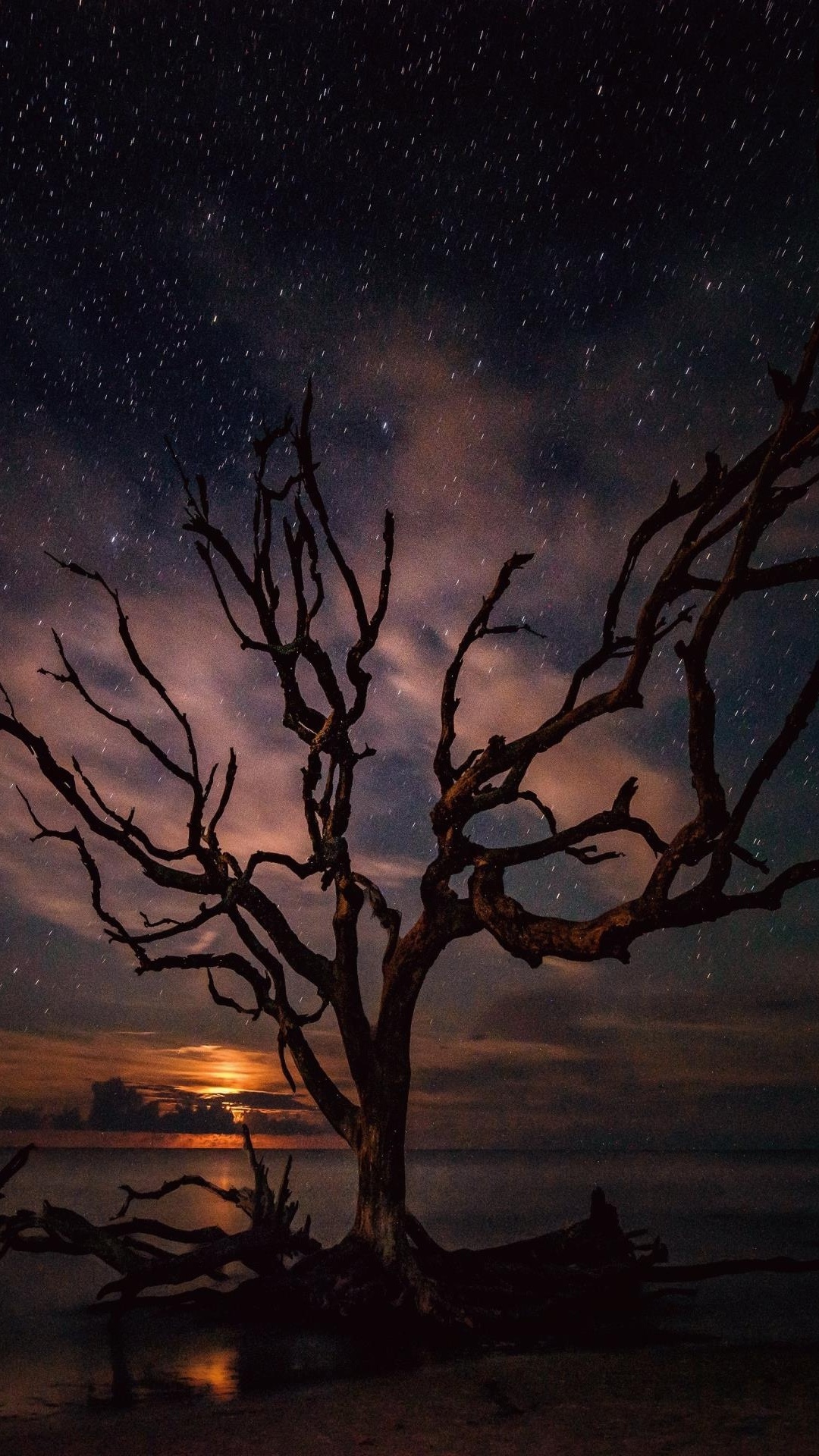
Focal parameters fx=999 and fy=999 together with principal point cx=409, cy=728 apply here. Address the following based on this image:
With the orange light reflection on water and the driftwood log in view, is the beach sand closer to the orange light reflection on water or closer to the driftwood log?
the orange light reflection on water

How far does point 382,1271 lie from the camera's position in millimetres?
12656

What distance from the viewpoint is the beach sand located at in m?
8.09

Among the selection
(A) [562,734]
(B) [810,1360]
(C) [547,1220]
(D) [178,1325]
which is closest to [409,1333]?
(D) [178,1325]

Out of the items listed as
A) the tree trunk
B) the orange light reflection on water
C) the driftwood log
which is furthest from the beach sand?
the tree trunk

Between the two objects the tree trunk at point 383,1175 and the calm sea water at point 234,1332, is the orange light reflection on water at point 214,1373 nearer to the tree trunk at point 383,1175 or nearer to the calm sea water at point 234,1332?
the calm sea water at point 234,1332

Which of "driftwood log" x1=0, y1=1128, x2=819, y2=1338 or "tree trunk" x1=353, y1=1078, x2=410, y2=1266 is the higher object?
"tree trunk" x1=353, y1=1078, x2=410, y2=1266

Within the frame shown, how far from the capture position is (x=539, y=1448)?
311 inches

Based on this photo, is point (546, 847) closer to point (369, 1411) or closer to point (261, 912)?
point (261, 912)

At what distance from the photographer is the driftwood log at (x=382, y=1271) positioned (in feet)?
41.1


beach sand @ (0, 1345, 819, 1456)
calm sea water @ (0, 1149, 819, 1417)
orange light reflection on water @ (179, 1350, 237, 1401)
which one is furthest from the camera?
calm sea water @ (0, 1149, 819, 1417)

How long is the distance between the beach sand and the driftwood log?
1364 millimetres

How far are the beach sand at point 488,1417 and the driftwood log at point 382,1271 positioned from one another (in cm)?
136

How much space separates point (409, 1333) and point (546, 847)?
623 centimetres

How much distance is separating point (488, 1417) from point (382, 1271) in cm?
400
